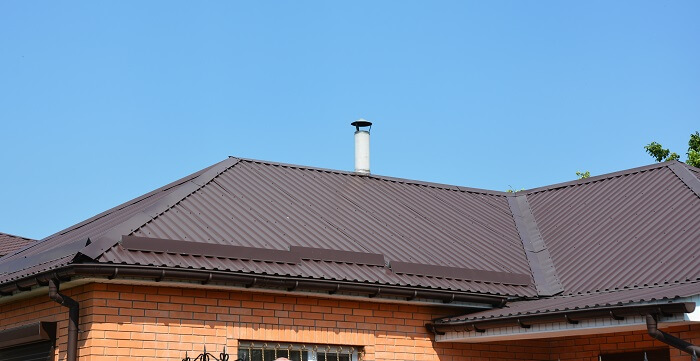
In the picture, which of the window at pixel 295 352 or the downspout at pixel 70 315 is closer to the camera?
the downspout at pixel 70 315

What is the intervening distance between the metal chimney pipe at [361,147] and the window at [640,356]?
18.9ft

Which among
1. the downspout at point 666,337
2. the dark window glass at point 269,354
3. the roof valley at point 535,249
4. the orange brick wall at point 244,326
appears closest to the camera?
the downspout at point 666,337

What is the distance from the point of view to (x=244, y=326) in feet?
37.6

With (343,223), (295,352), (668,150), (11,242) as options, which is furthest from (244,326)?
(668,150)

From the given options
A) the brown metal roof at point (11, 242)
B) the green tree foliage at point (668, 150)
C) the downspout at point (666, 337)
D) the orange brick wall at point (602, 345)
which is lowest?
the downspout at point (666, 337)

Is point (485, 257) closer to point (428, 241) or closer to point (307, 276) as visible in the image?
point (428, 241)

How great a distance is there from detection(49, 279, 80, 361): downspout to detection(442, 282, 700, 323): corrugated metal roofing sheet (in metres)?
4.60

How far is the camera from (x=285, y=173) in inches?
611

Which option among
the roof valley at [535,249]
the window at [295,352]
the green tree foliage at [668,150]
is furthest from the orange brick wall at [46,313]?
the green tree foliage at [668,150]

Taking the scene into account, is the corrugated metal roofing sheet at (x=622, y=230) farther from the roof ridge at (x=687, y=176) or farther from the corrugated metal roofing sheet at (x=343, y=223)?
the corrugated metal roofing sheet at (x=343, y=223)

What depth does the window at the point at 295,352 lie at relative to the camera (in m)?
11.5

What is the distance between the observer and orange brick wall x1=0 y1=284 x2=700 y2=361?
1069cm

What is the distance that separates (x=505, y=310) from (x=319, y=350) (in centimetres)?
240

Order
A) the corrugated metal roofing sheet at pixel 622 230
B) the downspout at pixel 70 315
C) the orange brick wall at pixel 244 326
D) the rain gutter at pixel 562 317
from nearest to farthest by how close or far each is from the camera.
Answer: the rain gutter at pixel 562 317 < the downspout at pixel 70 315 < the orange brick wall at pixel 244 326 < the corrugated metal roofing sheet at pixel 622 230
